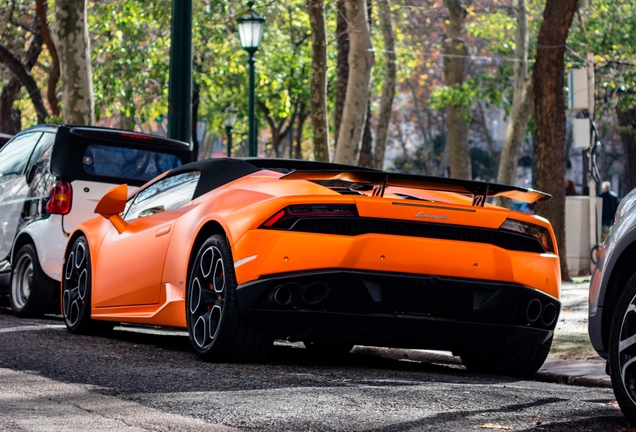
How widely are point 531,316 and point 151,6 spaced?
1003 inches

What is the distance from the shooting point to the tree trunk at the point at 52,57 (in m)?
25.3

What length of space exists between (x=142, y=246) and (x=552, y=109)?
11990mm

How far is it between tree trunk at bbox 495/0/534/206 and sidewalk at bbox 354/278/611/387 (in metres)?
14.6

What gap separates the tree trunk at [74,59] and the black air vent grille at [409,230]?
492 inches

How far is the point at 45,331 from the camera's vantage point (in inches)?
364

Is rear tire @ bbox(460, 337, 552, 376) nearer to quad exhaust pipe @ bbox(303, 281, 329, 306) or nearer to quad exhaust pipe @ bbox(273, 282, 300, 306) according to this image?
quad exhaust pipe @ bbox(303, 281, 329, 306)

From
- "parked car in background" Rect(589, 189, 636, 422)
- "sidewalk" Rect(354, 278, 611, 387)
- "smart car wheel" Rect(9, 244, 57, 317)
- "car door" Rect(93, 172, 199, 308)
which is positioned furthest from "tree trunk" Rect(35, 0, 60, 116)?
"parked car in background" Rect(589, 189, 636, 422)

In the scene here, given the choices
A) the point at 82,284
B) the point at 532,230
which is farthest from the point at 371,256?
the point at 82,284

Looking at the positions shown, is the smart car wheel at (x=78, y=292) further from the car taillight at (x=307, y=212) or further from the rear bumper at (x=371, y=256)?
the car taillight at (x=307, y=212)

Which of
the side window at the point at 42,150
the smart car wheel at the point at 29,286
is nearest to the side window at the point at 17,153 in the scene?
the side window at the point at 42,150

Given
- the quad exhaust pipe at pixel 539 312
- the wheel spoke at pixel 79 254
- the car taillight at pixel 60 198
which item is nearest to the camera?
the quad exhaust pipe at pixel 539 312

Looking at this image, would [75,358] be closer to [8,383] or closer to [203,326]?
[203,326]

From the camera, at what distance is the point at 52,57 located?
89.2 ft

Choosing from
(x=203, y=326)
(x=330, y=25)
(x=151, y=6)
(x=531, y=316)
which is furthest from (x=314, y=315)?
(x=330, y=25)
